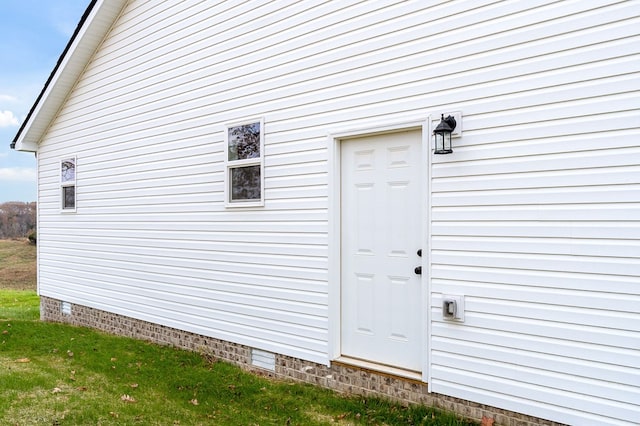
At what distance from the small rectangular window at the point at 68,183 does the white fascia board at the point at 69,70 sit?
41.7 inches

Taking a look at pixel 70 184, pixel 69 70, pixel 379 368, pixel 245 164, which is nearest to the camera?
pixel 379 368

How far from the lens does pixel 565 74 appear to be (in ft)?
10.1

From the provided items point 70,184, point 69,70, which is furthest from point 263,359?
point 69,70

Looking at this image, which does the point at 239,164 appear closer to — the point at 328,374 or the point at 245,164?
the point at 245,164

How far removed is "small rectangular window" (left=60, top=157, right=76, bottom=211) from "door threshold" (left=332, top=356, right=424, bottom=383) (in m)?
6.34

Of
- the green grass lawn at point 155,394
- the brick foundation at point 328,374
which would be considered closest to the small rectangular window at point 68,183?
the brick foundation at point 328,374

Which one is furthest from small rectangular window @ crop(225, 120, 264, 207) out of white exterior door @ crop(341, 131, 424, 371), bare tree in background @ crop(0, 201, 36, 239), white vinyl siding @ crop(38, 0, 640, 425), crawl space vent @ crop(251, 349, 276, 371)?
bare tree in background @ crop(0, 201, 36, 239)

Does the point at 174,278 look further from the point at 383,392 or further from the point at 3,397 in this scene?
the point at 383,392

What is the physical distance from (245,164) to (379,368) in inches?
108

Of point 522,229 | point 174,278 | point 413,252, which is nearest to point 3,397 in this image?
point 174,278

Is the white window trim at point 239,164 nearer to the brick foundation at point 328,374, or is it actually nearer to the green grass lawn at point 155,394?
the brick foundation at point 328,374

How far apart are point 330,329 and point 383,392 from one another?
0.78m

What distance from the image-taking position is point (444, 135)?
3545 mm

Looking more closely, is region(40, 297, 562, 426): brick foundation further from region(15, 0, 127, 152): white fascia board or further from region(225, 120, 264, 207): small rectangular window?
region(15, 0, 127, 152): white fascia board
